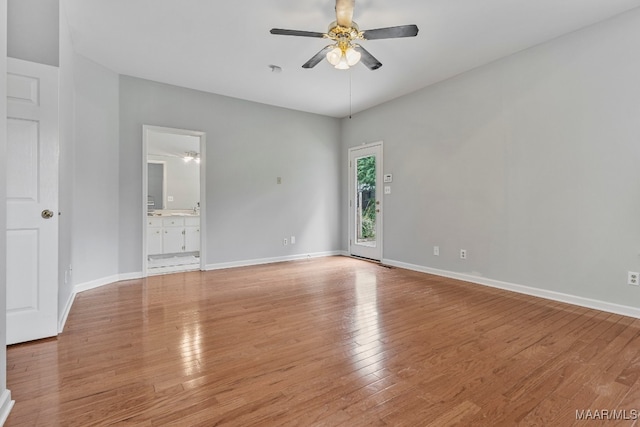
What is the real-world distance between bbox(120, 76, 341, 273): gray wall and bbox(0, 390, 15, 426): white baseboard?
2.92 m

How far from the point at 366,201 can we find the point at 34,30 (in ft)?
15.8

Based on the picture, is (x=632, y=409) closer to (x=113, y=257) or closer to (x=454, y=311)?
(x=454, y=311)

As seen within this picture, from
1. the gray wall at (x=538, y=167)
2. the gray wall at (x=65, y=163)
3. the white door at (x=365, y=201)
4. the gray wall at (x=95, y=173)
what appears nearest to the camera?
the gray wall at (x=65, y=163)

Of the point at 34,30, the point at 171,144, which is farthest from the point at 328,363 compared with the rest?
the point at 171,144

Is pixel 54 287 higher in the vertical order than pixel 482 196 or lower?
lower

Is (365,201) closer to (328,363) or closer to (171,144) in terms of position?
(328,363)

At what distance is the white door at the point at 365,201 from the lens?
547 cm

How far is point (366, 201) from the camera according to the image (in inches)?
229

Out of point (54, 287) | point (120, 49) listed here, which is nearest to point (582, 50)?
point (120, 49)

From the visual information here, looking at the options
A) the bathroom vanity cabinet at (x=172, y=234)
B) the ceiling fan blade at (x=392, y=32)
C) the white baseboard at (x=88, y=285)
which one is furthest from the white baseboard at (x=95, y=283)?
the ceiling fan blade at (x=392, y=32)

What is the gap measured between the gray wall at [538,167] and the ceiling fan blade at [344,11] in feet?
7.46

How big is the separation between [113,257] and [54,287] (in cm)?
188

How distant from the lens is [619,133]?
9.31ft

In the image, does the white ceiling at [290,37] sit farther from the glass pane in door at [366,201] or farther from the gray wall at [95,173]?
the glass pane in door at [366,201]
